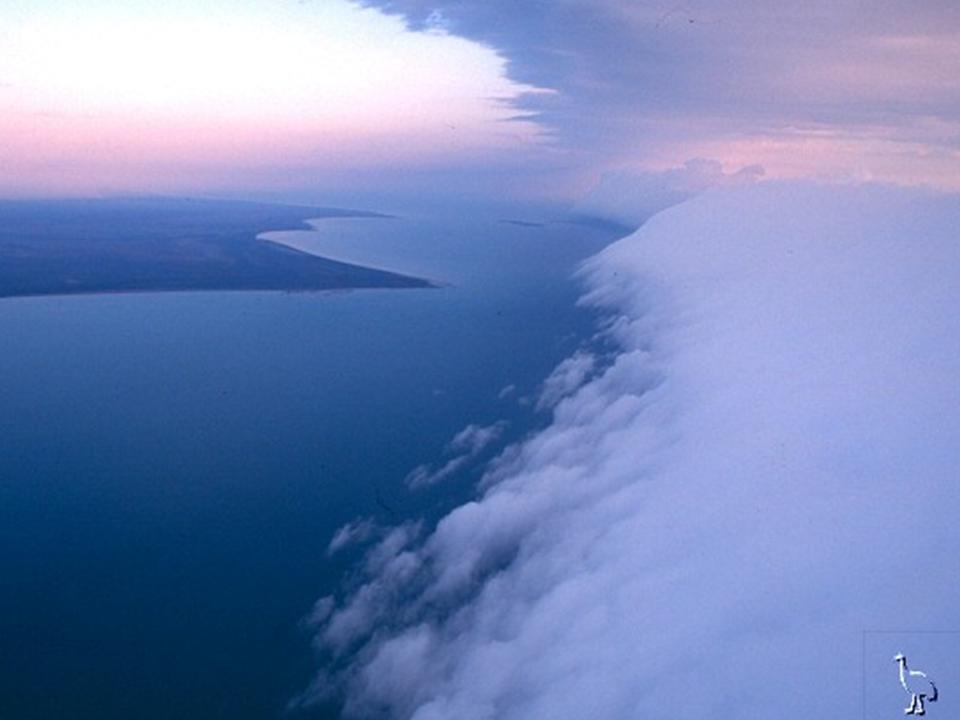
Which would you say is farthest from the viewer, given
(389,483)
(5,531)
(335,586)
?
(389,483)

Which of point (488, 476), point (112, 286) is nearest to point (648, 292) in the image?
point (488, 476)

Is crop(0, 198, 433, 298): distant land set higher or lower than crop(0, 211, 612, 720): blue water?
higher

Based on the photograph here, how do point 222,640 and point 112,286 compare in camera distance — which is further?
point 112,286

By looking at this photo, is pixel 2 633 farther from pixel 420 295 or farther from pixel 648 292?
pixel 420 295

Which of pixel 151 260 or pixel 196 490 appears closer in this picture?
pixel 196 490

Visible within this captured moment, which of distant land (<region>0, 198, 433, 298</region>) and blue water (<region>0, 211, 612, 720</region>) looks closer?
blue water (<region>0, 211, 612, 720</region>)

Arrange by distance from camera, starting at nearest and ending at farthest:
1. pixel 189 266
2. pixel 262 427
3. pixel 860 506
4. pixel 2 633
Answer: pixel 860 506, pixel 2 633, pixel 262 427, pixel 189 266

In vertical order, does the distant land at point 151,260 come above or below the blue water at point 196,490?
above

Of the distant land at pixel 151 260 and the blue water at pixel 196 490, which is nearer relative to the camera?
the blue water at pixel 196 490
